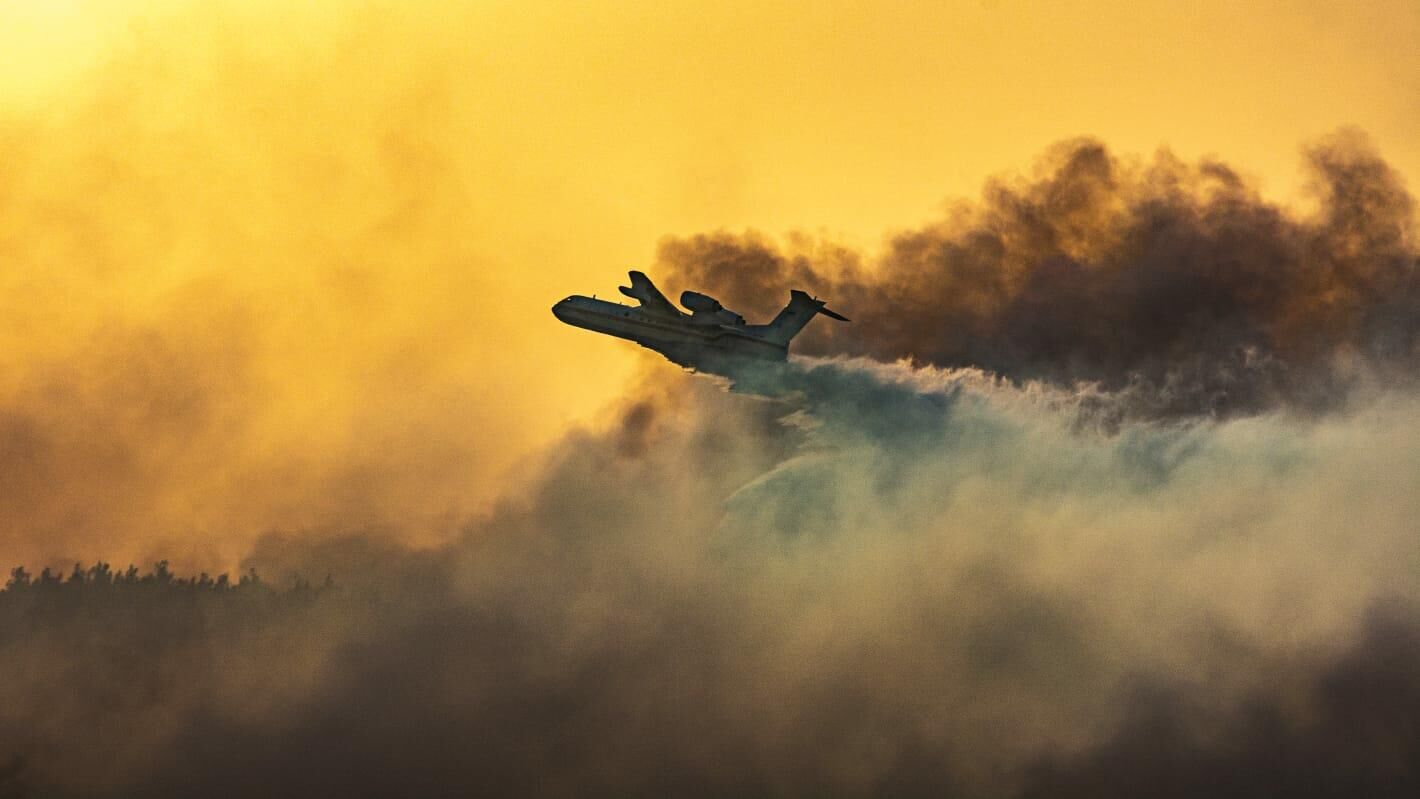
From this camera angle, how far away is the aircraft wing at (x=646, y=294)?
134 m

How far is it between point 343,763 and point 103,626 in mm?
57546

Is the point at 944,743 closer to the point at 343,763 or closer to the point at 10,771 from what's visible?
the point at 343,763

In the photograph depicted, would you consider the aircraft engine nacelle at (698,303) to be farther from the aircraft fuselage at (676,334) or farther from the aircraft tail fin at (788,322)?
the aircraft tail fin at (788,322)

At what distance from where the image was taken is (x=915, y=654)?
461 feet

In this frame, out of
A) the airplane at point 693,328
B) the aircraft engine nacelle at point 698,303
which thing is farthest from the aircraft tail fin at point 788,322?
the aircraft engine nacelle at point 698,303

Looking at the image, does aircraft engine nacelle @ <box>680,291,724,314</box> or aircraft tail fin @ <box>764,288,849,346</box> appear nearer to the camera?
aircraft engine nacelle @ <box>680,291,724,314</box>

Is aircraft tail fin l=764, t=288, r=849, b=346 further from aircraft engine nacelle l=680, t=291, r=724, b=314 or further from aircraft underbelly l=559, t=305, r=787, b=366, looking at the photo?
aircraft engine nacelle l=680, t=291, r=724, b=314

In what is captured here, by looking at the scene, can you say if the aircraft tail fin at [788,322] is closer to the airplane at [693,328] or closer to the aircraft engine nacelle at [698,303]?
the airplane at [693,328]

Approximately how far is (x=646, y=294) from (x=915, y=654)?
2945cm

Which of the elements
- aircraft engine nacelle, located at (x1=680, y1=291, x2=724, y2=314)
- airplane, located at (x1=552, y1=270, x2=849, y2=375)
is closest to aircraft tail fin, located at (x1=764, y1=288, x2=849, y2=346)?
airplane, located at (x1=552, y1=270, x2=849, y2=375)

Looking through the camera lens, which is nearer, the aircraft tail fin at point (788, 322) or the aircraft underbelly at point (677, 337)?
the aircraft underbelly at point (677, 337)

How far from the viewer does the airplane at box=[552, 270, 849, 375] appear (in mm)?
135875

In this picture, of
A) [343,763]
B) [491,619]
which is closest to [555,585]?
[491,619]

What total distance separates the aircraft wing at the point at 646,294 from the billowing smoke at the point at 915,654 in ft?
37.5
